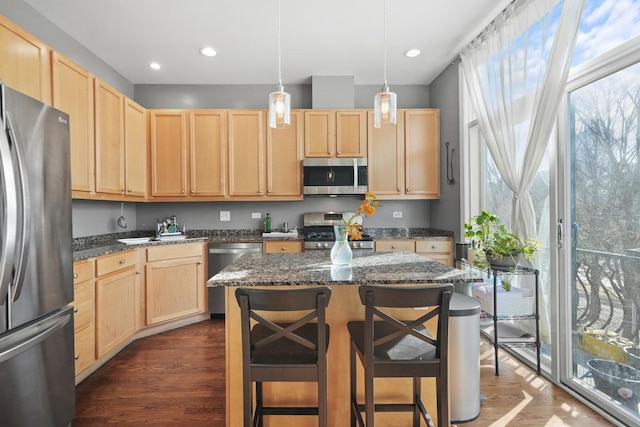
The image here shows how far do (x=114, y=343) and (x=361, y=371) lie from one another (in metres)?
2.18

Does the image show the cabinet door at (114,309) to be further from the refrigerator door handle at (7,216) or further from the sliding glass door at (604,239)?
the sliding glass door at (604,239)

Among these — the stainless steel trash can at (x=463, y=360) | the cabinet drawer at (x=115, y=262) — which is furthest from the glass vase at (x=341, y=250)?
the cabinet drawer at (x=115, y=262)

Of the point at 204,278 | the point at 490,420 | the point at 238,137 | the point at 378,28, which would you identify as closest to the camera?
the point at 490,420

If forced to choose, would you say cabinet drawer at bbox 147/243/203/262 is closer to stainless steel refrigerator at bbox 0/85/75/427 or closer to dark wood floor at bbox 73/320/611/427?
dark wood floor at bbox 73/320/611/427

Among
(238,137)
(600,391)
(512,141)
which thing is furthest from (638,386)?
(238,137)

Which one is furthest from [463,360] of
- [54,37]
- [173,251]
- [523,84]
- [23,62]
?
[54,37]

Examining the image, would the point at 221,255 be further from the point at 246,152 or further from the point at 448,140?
the point at 448,140

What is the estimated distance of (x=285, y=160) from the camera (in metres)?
3.80

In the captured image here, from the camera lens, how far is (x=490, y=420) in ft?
5.97

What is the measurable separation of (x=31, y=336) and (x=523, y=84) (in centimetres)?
336

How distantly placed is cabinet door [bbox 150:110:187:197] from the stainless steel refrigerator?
1.97 metres

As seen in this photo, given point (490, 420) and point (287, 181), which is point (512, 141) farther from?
point (287, 181)

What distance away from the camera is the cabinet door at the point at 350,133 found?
12.4 feet

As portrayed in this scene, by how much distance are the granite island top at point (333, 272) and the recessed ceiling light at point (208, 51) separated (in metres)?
2.31
